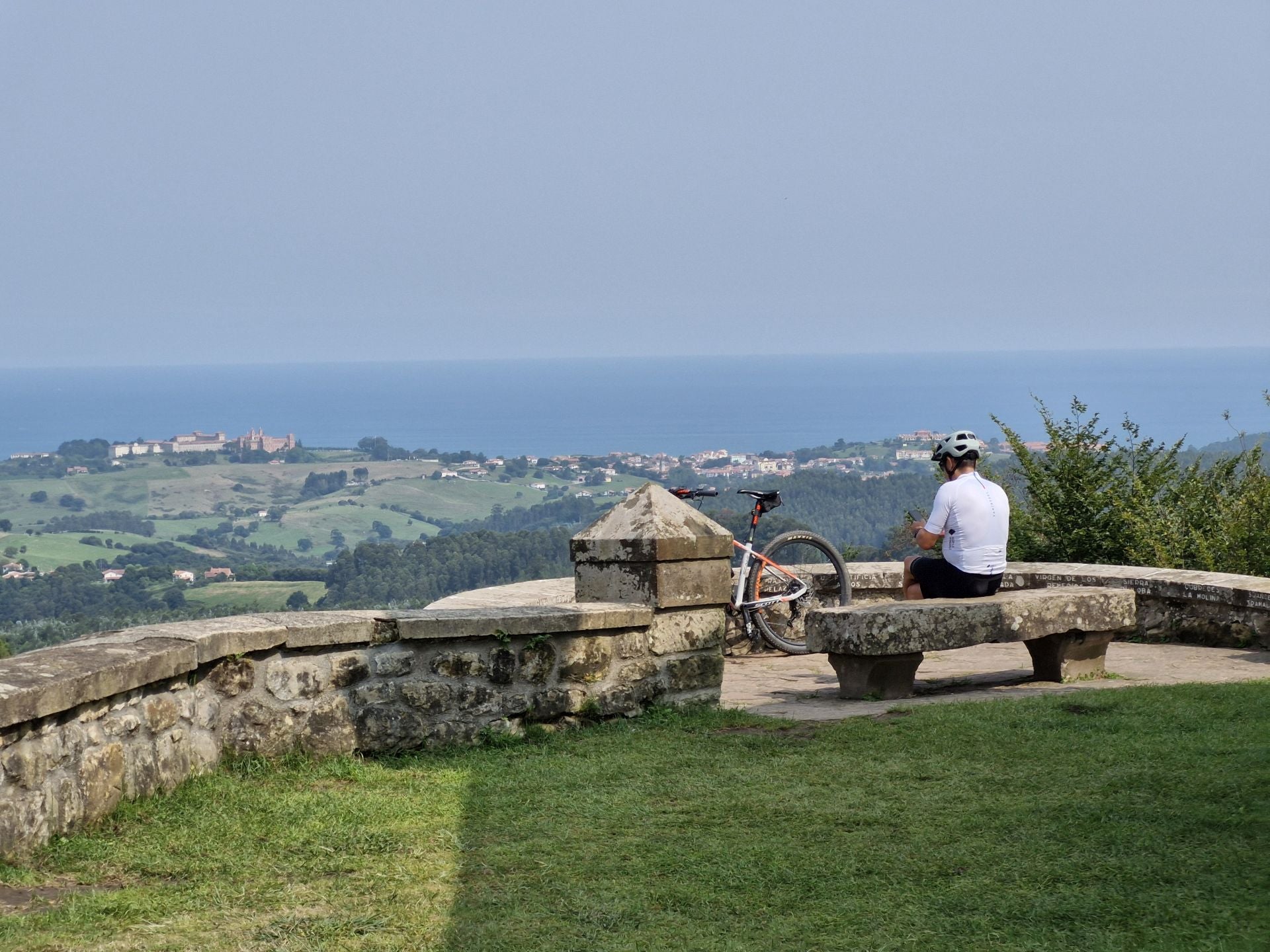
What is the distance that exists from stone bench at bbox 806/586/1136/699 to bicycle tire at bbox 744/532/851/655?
2.42m

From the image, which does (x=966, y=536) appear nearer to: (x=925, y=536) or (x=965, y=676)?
(x=925, y=536)

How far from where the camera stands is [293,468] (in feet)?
507

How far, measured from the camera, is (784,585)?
11.0 m

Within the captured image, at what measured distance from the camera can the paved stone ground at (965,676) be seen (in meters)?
7.82

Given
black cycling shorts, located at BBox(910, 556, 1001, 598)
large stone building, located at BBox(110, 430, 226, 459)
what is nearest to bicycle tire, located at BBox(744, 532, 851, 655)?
black cycling shorts, located at BBox(910, 556, 1001, 598)

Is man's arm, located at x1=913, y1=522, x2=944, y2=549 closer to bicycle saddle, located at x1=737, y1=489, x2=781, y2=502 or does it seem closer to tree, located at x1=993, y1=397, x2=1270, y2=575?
bicycle saddle, located at x1=737, y1=489, x2=781, y2=502

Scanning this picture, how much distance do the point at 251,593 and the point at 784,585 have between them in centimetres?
5906

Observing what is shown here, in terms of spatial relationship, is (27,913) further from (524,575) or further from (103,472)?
(103,472)

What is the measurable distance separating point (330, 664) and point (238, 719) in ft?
1.60

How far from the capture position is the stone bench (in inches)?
307

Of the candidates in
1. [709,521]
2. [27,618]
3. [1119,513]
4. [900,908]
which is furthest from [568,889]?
[27,618]

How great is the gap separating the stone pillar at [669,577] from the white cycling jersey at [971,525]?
160 cm

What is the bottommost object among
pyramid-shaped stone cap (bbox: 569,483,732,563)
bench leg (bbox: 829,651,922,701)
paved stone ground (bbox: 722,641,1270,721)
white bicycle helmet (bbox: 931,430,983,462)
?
paved stone ground (bbox: 722,641,1270,721)

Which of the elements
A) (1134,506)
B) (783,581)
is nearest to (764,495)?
(783,581)
